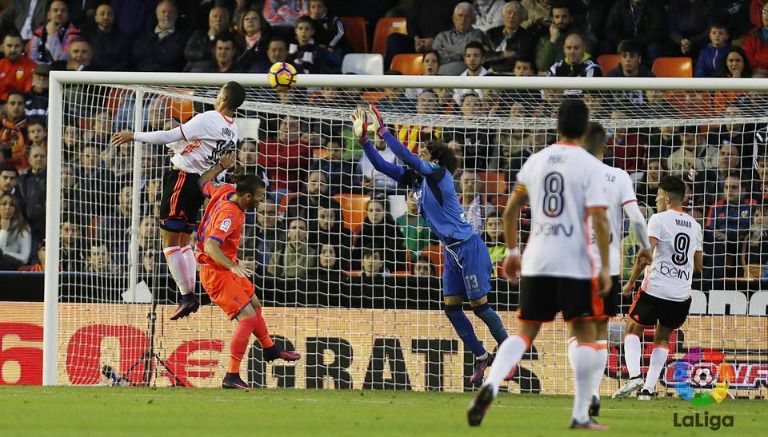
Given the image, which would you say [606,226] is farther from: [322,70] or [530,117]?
[322,70]

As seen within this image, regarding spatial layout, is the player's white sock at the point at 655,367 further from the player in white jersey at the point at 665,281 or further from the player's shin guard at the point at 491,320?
the player's shin guard at the point at 491,320

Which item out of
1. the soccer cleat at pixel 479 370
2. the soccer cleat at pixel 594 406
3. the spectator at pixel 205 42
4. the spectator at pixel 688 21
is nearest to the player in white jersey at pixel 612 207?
the soccer cleat at pixel 594 406

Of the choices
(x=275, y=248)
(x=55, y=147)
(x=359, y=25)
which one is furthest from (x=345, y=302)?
(x=359, y=25)

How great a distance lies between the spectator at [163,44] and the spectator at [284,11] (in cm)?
122

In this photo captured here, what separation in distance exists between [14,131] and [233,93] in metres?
6.61

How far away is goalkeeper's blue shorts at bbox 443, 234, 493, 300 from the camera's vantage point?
12555mm

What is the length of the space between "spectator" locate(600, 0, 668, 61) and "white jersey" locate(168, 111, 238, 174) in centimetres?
685

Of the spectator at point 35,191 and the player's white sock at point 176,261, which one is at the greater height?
the spectator at point 35,191

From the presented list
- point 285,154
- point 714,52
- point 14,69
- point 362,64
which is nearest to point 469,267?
point 285,154

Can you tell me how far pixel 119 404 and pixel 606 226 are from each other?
4.32 meters

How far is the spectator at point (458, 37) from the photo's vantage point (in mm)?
17844

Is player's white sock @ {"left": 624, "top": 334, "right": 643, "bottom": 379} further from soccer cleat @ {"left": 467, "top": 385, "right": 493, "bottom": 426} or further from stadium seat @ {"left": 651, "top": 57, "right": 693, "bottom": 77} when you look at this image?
stadium seat @ {"left": 651, "top": 57, "right": 693, "bottom": 77}

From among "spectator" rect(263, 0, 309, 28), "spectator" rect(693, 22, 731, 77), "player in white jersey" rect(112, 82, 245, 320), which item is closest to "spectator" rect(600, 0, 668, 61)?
"spectator" rect(693, 22, 731, 77)

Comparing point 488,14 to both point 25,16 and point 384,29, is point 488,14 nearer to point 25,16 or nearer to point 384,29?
point 384,29
